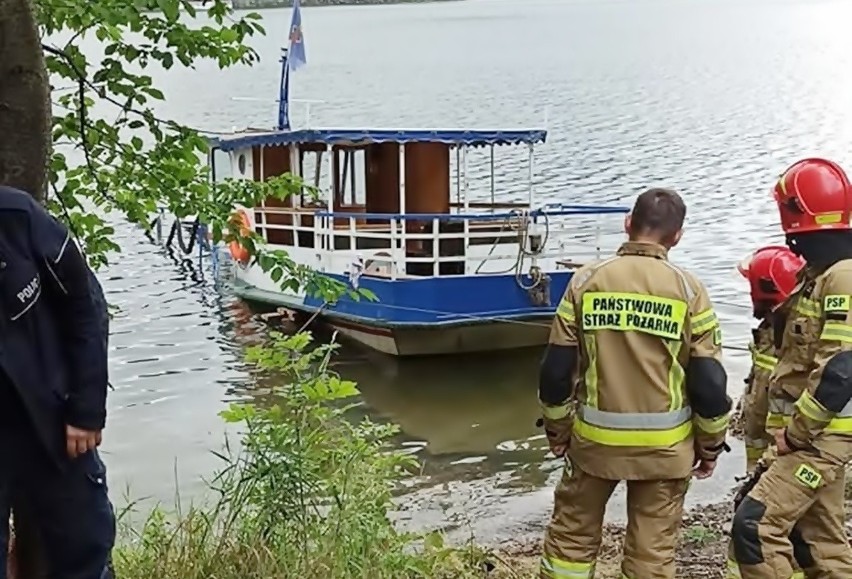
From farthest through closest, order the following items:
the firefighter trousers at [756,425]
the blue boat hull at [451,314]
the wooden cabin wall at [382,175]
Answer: the wooden cabin wall at [382,175], the blue boat hull at [451,314], the firefighter trousers at [756,425]

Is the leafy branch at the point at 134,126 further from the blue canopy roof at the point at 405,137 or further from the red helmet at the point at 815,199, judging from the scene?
the blue canopy roof at the point at 405,137

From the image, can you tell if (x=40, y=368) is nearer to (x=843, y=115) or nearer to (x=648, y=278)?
(x=648, y=278)

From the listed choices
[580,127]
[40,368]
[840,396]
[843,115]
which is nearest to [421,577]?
[840,396]

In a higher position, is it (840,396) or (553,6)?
(553,6)

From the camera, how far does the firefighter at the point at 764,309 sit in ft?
16.2

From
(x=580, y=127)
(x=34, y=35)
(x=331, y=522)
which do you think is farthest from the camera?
(x=580, y=127)

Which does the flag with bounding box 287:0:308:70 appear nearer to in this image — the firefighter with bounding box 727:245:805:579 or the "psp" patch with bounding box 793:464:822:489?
the firefighter with bounding box 727:245:805:579

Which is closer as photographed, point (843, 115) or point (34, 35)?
point (34, 35)

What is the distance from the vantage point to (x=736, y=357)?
42.2ft

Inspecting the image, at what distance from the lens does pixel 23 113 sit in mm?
3350

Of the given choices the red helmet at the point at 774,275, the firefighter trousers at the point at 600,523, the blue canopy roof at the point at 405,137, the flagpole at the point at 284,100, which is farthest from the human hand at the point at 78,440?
the flagpole at the point at 284,100

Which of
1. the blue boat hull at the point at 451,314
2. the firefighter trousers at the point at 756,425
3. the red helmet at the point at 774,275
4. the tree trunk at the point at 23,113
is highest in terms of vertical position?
the tree trunk at the point at 23,113

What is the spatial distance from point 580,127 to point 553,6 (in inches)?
4461

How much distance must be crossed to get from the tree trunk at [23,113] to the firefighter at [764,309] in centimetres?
287
